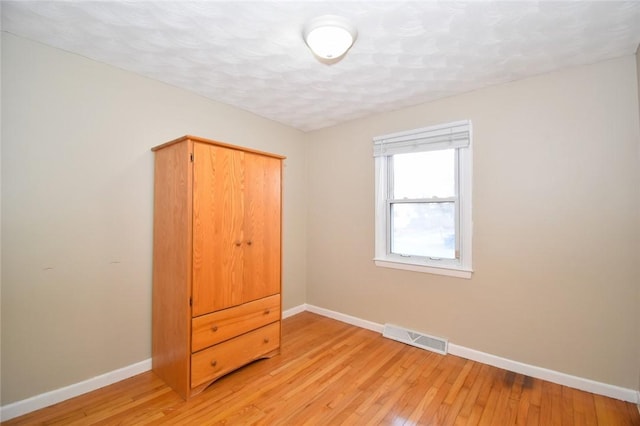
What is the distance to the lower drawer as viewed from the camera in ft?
6.63

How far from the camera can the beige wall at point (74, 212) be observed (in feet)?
5.86

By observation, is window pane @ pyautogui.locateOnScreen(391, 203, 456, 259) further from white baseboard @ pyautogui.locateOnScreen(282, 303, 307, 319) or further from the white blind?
white baseboard @ pyautogui.locateOnScreen(282, 303, 307, 319)

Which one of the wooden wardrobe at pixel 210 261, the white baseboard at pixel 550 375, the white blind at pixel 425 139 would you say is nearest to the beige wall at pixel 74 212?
the wooden wardrobe at pixel 210 261

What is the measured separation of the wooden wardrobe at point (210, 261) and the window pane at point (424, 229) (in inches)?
55.3

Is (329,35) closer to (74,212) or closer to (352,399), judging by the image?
(74,212)

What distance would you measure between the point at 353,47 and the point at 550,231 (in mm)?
2072

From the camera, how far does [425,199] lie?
2887 mm

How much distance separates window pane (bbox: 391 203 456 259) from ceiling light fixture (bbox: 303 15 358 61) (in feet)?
5.87

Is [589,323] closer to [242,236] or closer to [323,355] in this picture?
[323,355]

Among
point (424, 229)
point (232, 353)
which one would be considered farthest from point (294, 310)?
point (424, 229)

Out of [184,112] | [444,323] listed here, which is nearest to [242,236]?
[184,112]

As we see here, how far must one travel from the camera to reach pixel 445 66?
217 cm

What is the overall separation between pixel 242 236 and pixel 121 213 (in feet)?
3.14

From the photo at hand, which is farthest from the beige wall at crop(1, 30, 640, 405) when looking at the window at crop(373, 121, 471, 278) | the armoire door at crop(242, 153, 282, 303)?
the armoire door at crop(242, 153, 282, 303)
